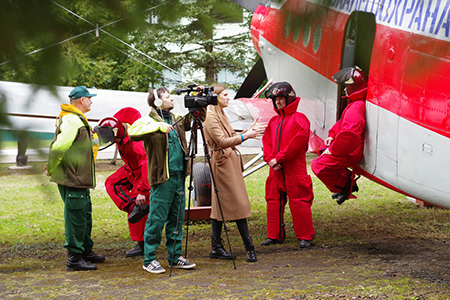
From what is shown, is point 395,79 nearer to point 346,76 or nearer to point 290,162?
point 346,76

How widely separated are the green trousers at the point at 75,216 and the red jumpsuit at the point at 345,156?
2.34 meters

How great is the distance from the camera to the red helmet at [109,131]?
4801mm

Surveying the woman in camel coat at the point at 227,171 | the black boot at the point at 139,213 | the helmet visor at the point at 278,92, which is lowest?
the black boot at the point at 139,213

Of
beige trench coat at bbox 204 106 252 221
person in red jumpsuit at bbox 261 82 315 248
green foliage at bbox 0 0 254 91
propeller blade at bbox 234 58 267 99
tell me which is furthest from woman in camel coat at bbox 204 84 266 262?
propeller blade at bbox 234 58 267 99

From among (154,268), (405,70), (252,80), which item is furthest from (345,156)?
(252,80)

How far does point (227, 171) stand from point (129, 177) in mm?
1214

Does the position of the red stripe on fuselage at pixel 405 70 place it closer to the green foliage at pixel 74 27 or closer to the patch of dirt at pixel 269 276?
the green foliage at pixel 74 27

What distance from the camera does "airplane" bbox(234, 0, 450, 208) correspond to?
10.4ft

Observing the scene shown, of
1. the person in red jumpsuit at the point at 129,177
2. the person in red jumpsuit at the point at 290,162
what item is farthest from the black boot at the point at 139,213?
the person in red jumpsuit at the point at 290,162

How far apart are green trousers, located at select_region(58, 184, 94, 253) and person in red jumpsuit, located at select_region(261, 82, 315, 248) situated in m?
2.06

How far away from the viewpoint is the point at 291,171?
5066 mm

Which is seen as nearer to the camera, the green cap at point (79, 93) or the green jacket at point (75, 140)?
the green jacket at point (75, 140)

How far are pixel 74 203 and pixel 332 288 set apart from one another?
2507mm

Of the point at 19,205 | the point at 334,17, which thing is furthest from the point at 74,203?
the point at 19,205
